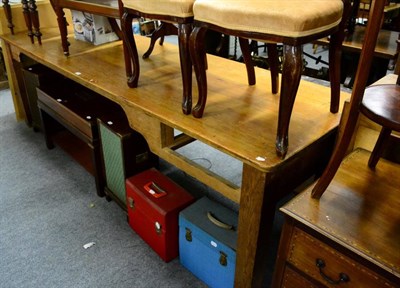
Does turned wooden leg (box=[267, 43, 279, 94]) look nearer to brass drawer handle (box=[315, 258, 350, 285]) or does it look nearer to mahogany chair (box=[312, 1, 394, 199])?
mahogany chair (box=[312, 1, 394, 199])

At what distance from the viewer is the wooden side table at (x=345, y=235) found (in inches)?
34.1

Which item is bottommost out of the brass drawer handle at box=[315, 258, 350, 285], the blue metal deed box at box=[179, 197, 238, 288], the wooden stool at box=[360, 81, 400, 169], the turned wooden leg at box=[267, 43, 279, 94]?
the blue metal deed box at box=[179, 197, 238, 288]

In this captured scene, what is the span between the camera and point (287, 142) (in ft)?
3.60

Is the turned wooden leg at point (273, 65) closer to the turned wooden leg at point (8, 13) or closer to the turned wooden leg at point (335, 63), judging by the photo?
the turned wooden leg at point (335, 63)

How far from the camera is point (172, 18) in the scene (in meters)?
1.28

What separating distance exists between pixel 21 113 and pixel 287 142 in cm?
230

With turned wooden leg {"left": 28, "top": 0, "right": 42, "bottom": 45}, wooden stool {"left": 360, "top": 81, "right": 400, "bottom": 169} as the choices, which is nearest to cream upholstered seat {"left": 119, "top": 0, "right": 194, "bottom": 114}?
wooden stool {"left": 360, "top": 81, "right": 400, "bottom": 169}

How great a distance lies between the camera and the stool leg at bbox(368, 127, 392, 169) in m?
1.12

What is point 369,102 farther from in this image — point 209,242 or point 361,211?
point 209,242

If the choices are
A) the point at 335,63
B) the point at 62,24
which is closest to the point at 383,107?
the point at 335,63

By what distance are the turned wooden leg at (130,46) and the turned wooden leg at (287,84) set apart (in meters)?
0.76

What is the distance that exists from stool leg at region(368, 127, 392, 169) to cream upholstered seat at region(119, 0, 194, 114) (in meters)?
0.65

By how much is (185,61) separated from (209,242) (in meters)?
0.68

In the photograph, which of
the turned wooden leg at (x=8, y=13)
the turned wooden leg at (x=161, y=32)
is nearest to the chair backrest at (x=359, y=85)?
the turned wooden leg at (x=161, y=32)
